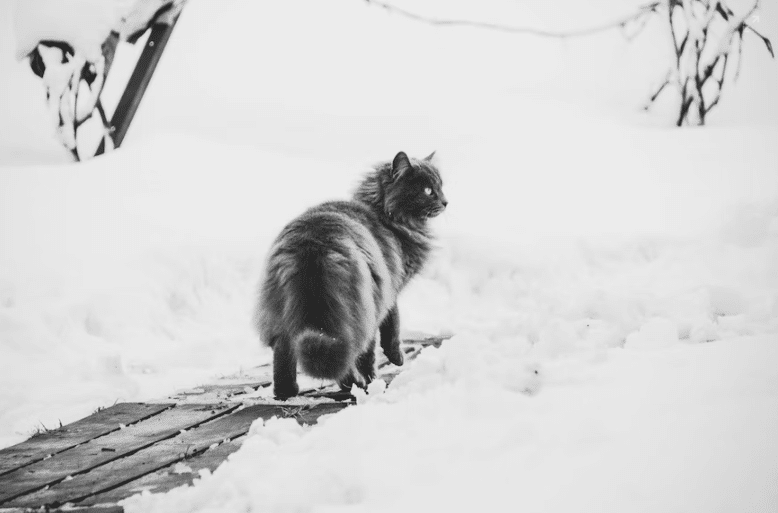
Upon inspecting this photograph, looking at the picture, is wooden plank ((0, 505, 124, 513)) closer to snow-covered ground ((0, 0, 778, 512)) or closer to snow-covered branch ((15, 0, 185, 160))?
snow-covered ground ((0, 0, 778, 512))

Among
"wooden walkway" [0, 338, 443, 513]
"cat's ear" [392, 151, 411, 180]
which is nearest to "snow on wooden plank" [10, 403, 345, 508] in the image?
"wooden walkway" [0, 338, 443, 513]

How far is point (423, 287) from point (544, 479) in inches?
186

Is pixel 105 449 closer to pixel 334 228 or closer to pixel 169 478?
pixel 169 478

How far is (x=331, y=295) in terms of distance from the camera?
10.1 ft

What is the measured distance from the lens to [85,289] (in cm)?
505

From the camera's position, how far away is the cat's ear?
169 inches

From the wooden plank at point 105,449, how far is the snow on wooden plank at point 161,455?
5 cm

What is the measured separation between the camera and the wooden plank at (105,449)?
2391 mm

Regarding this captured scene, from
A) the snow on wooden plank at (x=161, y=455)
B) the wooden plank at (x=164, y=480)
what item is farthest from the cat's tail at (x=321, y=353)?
the wooden plank at (x=164, y=480)

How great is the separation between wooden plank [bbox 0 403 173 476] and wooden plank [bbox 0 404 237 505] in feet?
0.17

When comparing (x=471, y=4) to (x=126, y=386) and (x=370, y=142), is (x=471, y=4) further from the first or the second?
(x=126, y=386)

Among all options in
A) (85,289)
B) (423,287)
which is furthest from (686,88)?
(85,289)

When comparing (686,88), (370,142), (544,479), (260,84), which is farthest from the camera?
(260,84)

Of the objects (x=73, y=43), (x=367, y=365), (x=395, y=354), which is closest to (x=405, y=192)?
(x=395, y=354)
